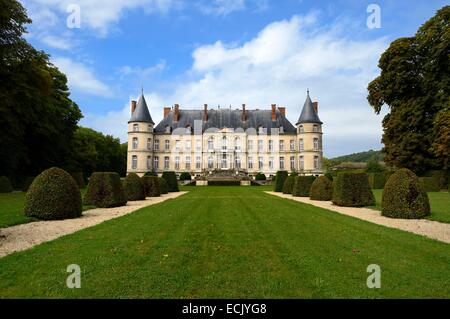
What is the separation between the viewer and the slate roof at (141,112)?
43.3m

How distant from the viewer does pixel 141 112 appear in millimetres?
43625

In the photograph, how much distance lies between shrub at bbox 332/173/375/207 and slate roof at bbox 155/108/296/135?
32.5 meters

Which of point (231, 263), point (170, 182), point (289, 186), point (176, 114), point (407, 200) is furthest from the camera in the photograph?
point (176, 114)

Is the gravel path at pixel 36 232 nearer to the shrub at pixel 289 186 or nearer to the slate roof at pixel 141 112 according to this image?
the shrub at pixel 289 186

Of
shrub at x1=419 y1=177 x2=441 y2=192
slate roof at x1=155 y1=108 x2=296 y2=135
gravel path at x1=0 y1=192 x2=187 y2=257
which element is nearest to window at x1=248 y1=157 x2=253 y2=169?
slate roof at x1=155 y1=108 x2=296 y2=135

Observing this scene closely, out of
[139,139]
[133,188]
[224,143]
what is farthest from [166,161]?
[133,188]

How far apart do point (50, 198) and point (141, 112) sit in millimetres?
35477

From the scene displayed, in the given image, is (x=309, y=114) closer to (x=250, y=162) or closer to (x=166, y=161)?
(x=250, y=162)

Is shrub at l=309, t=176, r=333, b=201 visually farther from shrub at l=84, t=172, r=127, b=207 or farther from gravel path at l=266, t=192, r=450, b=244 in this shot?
shrub at l=84, t=172, r=127, b=207

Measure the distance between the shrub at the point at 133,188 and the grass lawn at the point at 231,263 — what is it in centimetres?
810

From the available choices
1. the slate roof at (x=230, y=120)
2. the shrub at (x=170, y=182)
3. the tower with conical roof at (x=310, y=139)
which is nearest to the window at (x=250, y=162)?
the slate roof at (x=230, y=120)

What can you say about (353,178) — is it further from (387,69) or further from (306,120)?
(306,120)

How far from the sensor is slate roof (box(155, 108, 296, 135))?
45750 millimetres

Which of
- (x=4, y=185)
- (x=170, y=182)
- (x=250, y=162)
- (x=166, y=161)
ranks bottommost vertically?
(x=4, y=185)
